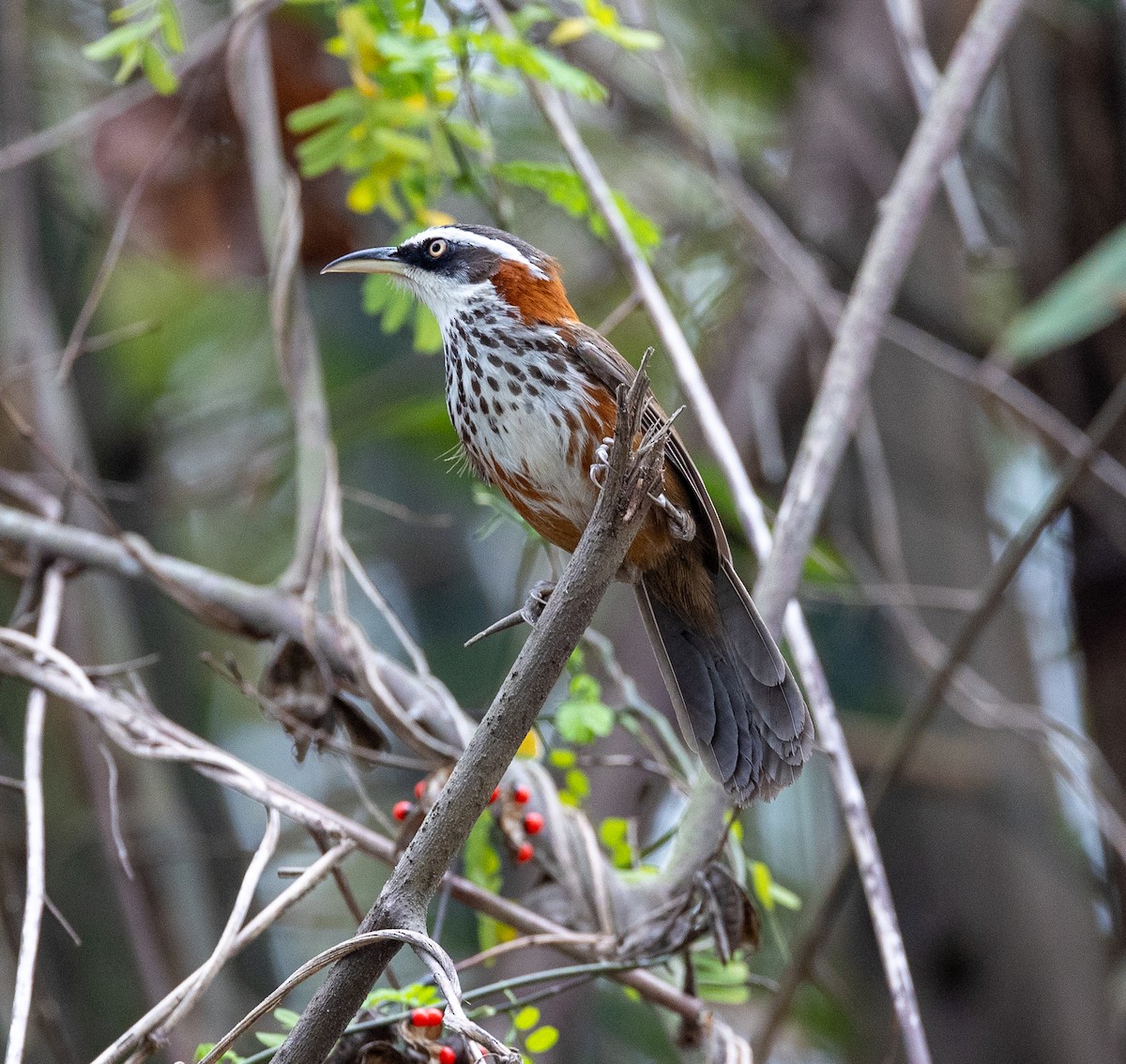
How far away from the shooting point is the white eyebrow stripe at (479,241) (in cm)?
291

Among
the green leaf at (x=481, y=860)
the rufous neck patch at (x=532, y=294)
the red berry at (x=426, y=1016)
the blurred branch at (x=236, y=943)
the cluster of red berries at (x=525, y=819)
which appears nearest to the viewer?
the blurred branch at (x=236, y=943)

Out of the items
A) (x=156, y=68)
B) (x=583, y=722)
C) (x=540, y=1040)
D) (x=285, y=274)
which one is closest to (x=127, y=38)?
(x=156, y=68)

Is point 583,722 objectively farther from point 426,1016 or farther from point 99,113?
point 99,113

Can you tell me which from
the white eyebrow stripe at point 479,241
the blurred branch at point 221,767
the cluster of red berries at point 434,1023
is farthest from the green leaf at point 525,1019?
the white eyebrow stripe at point 479,241

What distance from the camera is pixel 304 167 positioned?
11.8ft

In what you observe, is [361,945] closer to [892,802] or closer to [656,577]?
[656,577]

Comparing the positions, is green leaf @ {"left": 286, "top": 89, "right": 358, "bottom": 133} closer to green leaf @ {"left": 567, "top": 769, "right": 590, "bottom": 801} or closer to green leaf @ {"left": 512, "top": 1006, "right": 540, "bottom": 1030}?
green leaf @ {"left": 567, "top": 769, "right": 590, "bottom": 801}

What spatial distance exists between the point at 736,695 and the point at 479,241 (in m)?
1.15

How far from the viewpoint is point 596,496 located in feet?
8.56

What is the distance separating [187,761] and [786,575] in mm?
1252

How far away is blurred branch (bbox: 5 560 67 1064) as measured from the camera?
1.90m

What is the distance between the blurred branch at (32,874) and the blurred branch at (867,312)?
4.68 ft

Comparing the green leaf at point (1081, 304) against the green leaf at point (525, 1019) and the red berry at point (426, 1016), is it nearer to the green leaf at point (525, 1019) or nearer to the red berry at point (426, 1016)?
the green leaf at point (525, 1019)

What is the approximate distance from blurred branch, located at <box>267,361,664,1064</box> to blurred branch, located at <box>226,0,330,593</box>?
1.44m
